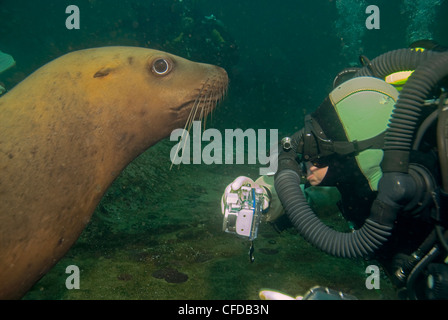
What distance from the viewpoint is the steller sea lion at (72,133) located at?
1.77 meters

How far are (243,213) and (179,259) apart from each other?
1433 millimetres

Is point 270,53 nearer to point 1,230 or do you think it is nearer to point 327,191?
point 327,191

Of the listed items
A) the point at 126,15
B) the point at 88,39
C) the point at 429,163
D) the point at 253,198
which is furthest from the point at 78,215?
the point at 126,15

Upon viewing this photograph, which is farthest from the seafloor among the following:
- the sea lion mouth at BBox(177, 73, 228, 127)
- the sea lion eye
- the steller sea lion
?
the sea lion eye

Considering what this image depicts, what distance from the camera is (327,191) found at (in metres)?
4.02

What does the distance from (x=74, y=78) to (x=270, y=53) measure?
78.6 ft

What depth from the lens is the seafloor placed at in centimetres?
255

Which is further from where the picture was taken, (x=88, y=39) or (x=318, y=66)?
(x=318, y=66)

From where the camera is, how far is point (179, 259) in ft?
10.5

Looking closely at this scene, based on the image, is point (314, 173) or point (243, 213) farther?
point (314, 173)
